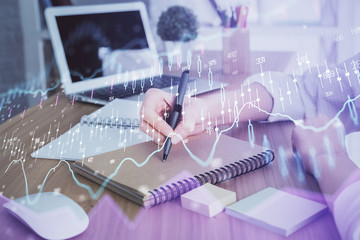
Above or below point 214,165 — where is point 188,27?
above

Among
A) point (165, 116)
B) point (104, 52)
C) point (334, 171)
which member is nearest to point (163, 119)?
point (165, 116)

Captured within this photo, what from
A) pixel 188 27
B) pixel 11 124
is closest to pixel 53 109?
pixel 11 124

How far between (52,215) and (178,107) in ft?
0.72

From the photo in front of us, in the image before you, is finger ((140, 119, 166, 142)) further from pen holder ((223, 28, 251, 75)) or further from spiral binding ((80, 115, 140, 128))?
pen holder ((223, 28, 251, 75))

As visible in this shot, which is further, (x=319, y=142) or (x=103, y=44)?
(x=103, y=44)

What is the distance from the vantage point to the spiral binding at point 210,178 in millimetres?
377

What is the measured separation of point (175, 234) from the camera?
1.09 feet

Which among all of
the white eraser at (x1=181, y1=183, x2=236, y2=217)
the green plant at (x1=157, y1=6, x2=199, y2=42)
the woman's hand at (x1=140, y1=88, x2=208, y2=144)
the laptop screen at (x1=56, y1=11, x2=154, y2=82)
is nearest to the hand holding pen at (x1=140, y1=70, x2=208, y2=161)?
the woman's hand at (x1=140, y1=88, x2=208, y2=144)

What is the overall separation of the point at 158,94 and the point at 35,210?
25 centimetres

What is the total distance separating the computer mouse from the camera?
0.33 meters

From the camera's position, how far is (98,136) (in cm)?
56

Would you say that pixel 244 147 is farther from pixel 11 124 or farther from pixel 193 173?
pixel 11 124

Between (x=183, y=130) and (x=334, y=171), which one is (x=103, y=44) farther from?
(x=334, y=171)

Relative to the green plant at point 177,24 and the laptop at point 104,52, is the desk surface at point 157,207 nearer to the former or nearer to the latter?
the laptop at point 104,52
